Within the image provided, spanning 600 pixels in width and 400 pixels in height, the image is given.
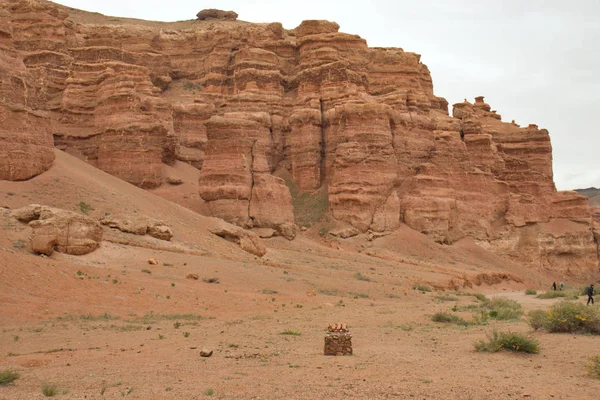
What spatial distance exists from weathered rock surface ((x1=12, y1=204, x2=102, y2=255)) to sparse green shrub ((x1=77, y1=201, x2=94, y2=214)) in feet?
15.9

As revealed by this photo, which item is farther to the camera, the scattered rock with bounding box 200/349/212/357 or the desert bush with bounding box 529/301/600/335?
the desert bush with bounding box 529/301/600/335

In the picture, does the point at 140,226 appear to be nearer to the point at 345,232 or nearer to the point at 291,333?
the point at 291,333

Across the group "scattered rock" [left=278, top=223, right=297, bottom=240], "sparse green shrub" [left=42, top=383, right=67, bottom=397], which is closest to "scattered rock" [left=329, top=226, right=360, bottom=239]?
"scattered rock" [left=278, top=223, right=297, bottom=240]

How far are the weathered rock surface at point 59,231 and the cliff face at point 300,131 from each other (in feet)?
52.7

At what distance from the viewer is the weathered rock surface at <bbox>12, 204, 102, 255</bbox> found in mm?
22125

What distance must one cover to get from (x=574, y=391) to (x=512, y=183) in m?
48.1

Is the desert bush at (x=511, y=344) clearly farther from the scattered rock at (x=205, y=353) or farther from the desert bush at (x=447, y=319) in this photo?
the desert bush at (x=447, y=319)

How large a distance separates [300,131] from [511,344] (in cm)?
3978

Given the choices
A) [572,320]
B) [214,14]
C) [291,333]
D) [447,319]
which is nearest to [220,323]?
[291,333]

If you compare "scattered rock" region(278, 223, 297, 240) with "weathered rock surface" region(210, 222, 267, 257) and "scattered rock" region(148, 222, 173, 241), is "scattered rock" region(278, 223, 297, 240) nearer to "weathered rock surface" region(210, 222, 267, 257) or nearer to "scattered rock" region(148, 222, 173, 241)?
"weathered rock surface" region(210, 222, 267, 257)

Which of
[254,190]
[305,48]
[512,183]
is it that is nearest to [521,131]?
[512,183]

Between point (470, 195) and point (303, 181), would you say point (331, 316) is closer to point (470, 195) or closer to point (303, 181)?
point (303, 181)

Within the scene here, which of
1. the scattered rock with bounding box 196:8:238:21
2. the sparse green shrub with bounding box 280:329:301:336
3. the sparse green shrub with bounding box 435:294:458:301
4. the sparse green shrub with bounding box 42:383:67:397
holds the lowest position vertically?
the sparse green shrub with bounding box 42:383:67:397

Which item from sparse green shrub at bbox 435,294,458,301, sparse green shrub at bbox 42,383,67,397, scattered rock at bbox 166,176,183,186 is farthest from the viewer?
scattered rock at bbox 166,176,183,186
